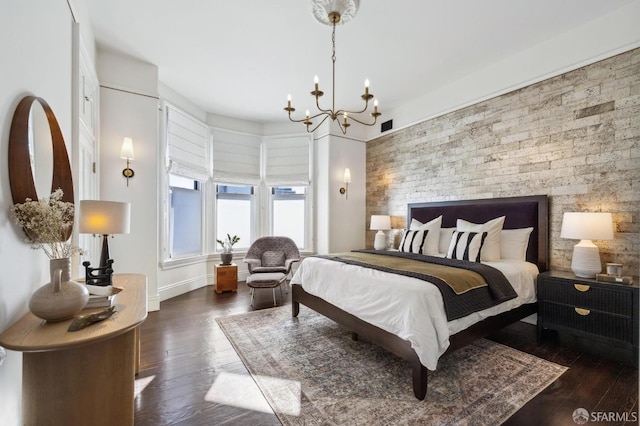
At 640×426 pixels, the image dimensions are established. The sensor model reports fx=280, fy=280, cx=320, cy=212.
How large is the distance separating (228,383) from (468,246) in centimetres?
274

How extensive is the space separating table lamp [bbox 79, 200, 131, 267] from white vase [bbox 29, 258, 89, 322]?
63 centimetres

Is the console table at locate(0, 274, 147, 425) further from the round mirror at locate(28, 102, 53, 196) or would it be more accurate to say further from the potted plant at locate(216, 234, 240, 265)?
the potted plant at locate(216, 234, 240, 265)

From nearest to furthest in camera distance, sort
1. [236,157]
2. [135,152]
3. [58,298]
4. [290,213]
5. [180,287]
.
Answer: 1. [58,298]
2. [135,152]
3. [180,287]
4. [236,157]
5. [290,213]

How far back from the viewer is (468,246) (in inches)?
124

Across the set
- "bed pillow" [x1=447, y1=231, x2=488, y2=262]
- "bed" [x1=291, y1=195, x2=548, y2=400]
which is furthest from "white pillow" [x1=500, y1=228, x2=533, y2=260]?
"bed pillow" [x1=447, y1=231, x2=488, y2=262]

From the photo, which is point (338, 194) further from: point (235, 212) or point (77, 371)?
point (77, 371)

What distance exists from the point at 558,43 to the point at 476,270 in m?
2.70

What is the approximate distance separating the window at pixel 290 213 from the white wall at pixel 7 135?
408 centimetres

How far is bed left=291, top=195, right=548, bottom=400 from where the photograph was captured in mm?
1971

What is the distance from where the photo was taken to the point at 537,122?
3258mm

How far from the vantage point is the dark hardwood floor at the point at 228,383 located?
1759 millimetres

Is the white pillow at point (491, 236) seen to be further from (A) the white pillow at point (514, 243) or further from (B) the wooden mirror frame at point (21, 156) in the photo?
(B) the wooden mirror frame at point (21, 156)

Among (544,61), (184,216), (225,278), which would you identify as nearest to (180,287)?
(225,278)

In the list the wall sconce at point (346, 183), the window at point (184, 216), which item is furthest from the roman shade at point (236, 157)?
the wall sconce at point (346, 183)
